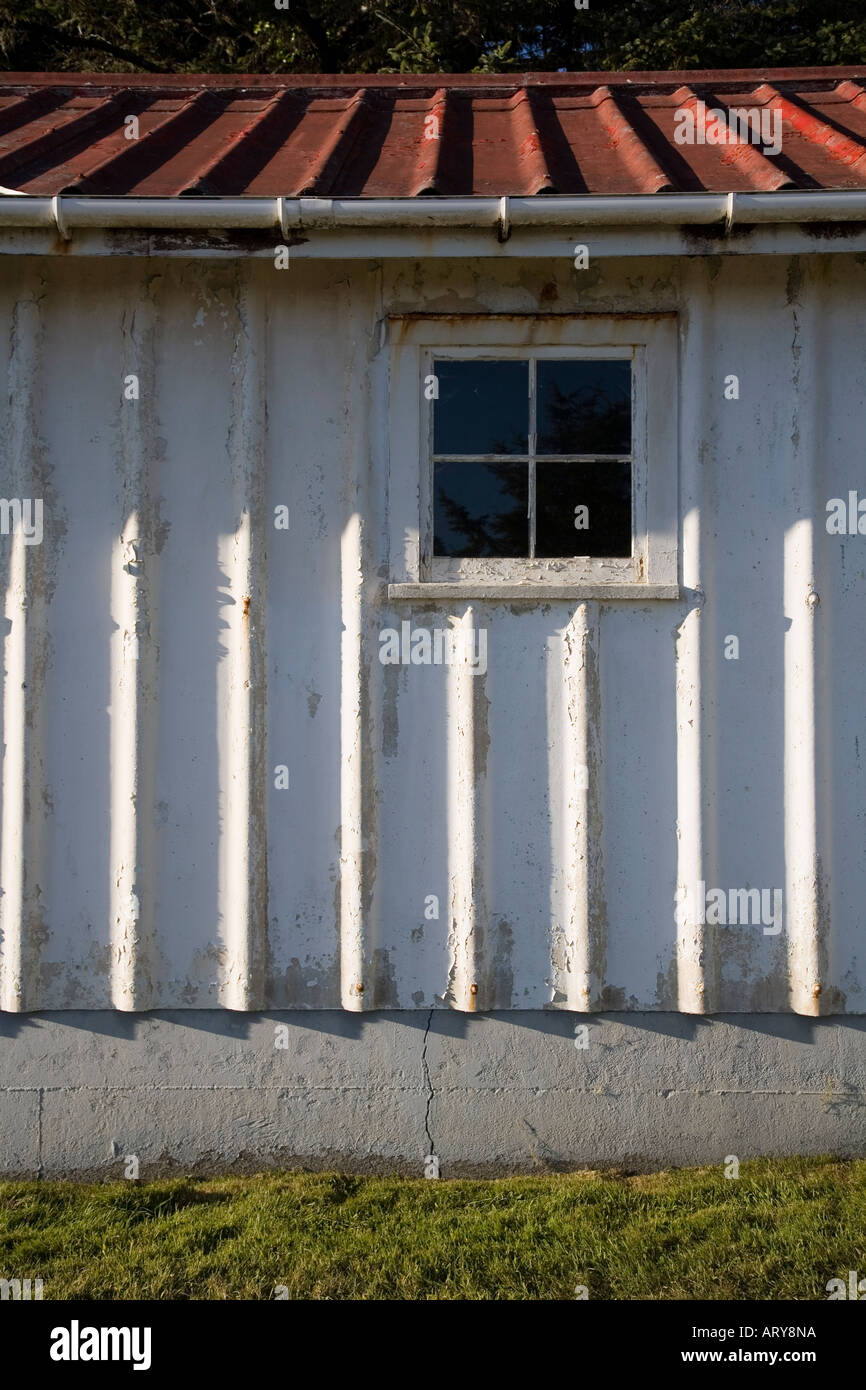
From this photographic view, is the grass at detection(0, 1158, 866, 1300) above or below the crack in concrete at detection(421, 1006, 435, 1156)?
below

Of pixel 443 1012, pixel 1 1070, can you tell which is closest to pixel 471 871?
pixel 443 1012

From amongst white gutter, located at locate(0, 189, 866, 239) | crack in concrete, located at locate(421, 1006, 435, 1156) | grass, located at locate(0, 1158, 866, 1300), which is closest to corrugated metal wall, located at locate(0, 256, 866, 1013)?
crack in concrete, located at locate(421, 1006, 435, 1156)

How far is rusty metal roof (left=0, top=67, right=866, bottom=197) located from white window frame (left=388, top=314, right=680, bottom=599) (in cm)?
54

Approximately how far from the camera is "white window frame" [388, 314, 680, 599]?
428 cm

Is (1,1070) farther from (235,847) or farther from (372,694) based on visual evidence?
(372,694)

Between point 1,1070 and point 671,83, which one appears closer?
point 1,1070

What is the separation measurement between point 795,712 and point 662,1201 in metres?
2.03

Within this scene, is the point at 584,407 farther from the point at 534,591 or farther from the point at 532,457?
the point at 534,591

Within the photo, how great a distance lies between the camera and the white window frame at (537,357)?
4.28 m

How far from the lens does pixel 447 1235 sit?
3660mm

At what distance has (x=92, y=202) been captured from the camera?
393 cm

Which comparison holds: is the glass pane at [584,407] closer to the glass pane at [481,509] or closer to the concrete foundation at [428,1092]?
the glass pane at [481,509]

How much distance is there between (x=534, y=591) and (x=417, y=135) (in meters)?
2.48

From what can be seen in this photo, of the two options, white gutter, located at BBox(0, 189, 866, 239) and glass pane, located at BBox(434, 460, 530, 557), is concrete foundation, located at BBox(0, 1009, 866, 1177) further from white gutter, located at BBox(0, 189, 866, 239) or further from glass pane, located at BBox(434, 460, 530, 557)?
white gutter, located at BBox(0, 189, 866, 239)
